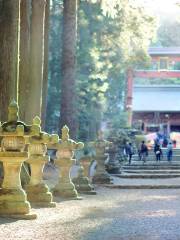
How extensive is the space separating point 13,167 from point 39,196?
1.97 metres

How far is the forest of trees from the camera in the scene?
514 inches

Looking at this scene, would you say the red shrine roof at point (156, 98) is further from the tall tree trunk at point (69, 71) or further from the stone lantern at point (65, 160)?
the stone lantern at point (65, 160)

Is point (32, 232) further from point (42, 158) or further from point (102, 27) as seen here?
point (102, 27)

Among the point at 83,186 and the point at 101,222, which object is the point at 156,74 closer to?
the point at 83,186

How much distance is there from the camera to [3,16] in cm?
1309

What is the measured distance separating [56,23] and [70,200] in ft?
82.9

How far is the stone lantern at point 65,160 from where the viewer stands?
1275 centimetres

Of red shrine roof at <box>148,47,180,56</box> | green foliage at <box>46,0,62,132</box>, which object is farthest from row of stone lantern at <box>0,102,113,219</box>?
red shrine roof at <box>148,47,180,56</box>

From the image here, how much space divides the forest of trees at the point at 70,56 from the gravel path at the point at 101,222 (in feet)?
11.0

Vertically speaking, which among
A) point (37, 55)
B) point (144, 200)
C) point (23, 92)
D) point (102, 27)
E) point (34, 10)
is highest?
point (102, 27)

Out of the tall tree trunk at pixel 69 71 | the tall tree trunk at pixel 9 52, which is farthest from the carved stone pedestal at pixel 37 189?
the tall tree trunk at pixel 69 71

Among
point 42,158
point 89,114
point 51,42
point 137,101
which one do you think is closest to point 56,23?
point 51,42

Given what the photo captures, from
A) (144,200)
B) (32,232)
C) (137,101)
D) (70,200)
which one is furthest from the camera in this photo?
(137,101)

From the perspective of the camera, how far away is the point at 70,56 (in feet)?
75.9
